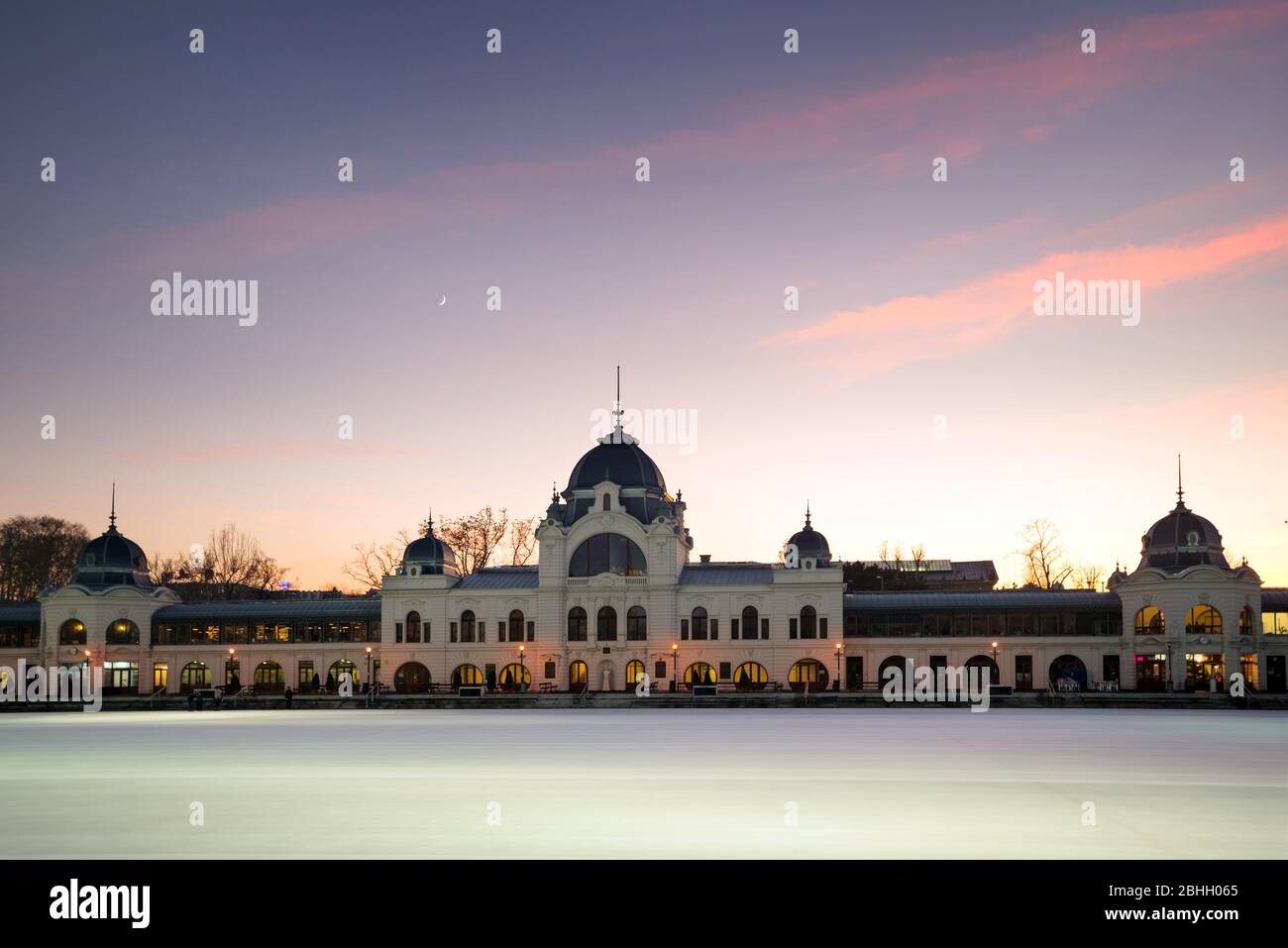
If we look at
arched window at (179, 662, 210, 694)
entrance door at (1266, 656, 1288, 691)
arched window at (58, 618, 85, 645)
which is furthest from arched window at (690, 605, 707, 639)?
arched window at (58, 618, 85, 645)

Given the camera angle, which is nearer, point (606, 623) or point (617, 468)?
point (606, 623)

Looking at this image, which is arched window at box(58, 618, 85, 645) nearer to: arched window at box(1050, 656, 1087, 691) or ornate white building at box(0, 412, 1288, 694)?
ornate white building at box(0, 412, 1288, 694)

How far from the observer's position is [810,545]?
97688mm

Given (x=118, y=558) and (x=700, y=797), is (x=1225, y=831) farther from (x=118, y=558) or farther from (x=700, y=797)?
(x=118, y=558)

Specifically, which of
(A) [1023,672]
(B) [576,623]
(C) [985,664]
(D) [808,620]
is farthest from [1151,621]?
(B) [576,623]

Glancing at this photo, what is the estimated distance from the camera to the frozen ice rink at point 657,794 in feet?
57.6

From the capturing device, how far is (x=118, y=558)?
107 meters

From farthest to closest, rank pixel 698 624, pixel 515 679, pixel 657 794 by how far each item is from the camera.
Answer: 1. pixel 515 679
2. pixel 698 624
3. pixel 657 794

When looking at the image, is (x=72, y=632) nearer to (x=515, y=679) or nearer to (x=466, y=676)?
(x=466, y=676)

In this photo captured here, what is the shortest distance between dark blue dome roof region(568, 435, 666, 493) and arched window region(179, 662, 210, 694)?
104 feet

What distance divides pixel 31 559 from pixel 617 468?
81.0 meters

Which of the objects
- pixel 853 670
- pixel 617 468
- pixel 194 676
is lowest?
pixel 194 676

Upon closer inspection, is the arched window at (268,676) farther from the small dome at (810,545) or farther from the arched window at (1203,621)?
the arched window at (1203,621)
